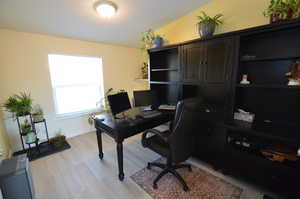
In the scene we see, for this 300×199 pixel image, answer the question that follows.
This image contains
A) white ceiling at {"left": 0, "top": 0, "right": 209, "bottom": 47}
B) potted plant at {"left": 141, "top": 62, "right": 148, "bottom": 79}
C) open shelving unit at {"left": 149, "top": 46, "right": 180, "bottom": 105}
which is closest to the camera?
white ceiling at {"left": 0, "top": 0, "right": 209, "bottom": 47}

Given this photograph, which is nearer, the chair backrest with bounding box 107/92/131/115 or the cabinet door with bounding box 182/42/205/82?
the cabinet door with bounding box 182/42/205/82

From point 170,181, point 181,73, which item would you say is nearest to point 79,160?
point 170,181

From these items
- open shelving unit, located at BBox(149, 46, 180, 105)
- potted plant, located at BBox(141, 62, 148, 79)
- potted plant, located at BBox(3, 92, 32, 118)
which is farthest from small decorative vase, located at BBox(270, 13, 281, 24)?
potted plant, located at BBox(3, 92, 32, 118)

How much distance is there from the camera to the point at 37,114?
2523 mm

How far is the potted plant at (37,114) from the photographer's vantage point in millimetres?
2500

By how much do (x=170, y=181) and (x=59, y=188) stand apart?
1.44 meters

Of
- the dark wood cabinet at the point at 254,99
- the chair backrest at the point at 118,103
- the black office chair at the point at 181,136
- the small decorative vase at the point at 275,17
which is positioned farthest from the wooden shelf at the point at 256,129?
the chair backrest at the point at 118,103

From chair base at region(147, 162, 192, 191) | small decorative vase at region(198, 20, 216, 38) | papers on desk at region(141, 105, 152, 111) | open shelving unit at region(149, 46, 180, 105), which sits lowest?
chair base at region(147, 162, 192, 191)

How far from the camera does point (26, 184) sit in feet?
4.32

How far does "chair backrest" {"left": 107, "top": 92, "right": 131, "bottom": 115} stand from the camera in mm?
2346

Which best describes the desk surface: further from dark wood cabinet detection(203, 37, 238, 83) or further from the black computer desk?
dark wood cabinet detection(203, 37, 238, 83)

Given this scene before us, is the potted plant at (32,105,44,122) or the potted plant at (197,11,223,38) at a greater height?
the potted plant at (197,11,223,38)

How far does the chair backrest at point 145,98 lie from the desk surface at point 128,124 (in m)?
0.40

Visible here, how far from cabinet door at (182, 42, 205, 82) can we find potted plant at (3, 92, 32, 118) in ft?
9.11
